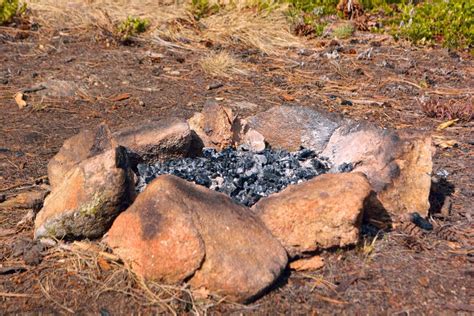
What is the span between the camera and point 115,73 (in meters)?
6.28

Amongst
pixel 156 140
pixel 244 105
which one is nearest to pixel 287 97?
pixel 244 105

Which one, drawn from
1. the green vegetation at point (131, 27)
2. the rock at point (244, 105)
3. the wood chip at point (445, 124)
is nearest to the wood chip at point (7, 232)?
the rock at point (244, 105)

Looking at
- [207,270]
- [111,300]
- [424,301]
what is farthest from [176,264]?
[424,301]

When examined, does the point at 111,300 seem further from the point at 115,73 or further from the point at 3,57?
the point at 3,57

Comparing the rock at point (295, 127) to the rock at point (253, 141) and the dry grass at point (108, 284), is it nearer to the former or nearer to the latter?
the rock at point (253, 141)

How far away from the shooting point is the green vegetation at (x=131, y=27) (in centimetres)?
707

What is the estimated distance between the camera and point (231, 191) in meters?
3.59

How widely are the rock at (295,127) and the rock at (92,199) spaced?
1.30 metres

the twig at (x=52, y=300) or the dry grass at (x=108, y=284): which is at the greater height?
the dry grass at (x=108, y=284)

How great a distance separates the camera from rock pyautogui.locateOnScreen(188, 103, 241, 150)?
4.11 metres

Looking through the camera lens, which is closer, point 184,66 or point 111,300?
point 111,300

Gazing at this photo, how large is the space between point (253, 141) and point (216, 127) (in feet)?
0.90

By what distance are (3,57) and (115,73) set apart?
4.11ft

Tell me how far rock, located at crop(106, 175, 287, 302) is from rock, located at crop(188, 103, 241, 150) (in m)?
1.01
